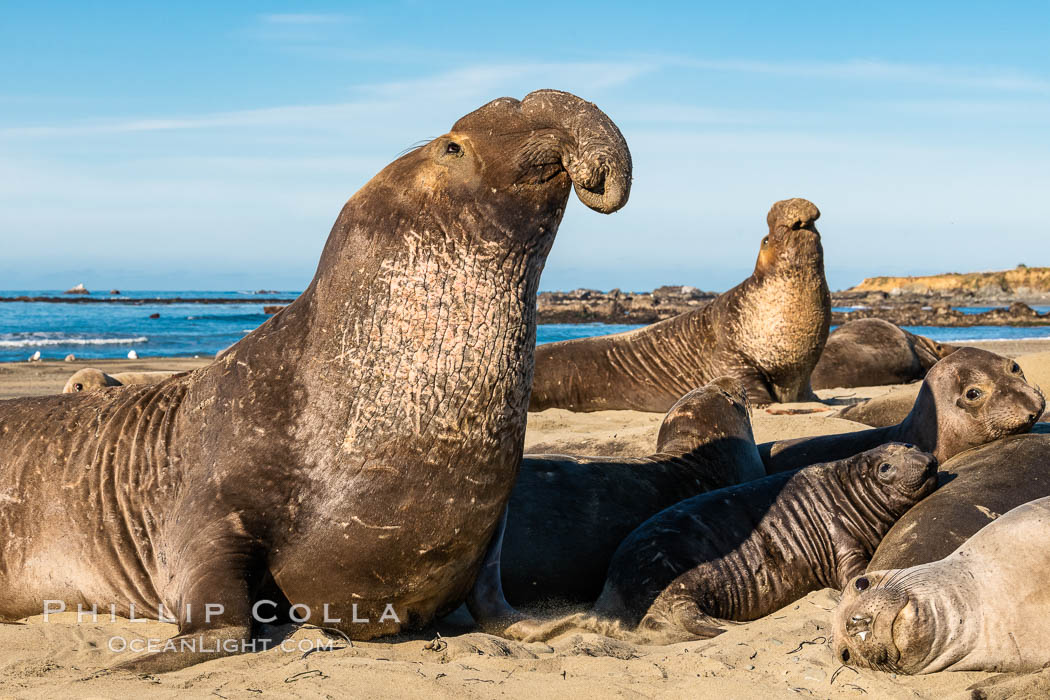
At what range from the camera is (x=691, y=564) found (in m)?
4.98

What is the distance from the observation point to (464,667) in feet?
11.8

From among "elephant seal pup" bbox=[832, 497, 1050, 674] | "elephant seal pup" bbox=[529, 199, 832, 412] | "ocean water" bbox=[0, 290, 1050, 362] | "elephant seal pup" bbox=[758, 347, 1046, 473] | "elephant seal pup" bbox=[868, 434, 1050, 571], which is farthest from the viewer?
"ocean water" bbox=[0, 290, 1050, 362]

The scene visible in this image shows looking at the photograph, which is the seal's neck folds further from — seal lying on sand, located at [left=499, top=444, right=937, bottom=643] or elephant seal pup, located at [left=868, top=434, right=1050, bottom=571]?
elephant seal pup, located at [left=868, top=434, right=1050, bottom=571]

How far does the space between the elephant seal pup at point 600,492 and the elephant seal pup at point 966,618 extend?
181cm

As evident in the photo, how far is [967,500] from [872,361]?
29.4 ft

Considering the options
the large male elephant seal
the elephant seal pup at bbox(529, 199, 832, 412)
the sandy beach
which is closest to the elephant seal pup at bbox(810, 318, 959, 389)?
the elephant seal pup at bbox(529, 199, 832, 412)

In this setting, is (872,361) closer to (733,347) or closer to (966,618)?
(733,347)

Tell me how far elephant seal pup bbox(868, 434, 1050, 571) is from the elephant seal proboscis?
1.26 metres

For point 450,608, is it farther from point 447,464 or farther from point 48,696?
point 48,696

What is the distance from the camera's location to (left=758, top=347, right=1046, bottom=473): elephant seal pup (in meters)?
5.92

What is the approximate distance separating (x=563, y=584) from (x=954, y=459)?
233 cm

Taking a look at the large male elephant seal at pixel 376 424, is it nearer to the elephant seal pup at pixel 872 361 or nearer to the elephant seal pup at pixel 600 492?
the elephant seal pup at pixel 600 492

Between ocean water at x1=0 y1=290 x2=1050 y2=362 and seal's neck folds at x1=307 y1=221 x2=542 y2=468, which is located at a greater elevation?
seal's neck folds at x1=307 y1=221 x2=542 y2=468

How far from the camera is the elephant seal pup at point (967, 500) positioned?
15.4ft
